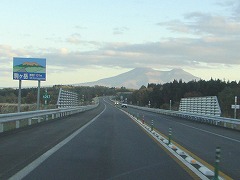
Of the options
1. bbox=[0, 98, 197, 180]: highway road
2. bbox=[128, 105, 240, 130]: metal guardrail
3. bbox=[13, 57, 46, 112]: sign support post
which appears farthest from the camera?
bbox=[13, 57, 46, 112]: sign support post

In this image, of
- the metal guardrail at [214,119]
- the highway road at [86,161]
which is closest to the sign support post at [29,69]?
the metal guardrail at [214,119]

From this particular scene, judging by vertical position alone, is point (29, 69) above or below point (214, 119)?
above

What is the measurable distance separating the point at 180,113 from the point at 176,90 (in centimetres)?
10062

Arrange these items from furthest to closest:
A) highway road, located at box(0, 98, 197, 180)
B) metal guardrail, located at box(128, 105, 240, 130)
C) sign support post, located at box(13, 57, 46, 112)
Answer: sign support post, located at box(13, 57, 46, 112) → metal guardrail, located at box(128, 105, 240, 130) → highway road, located at box(0, 98, 197, 180)

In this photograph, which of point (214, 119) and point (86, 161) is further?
point (214, 119)

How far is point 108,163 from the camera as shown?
11039mm

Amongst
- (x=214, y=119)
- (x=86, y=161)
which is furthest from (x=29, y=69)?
(x=86, y=161)

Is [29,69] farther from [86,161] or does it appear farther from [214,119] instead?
[86,161]

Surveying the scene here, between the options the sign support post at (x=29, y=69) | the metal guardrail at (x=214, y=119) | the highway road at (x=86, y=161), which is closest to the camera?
the highway road at (x=86, y=161)

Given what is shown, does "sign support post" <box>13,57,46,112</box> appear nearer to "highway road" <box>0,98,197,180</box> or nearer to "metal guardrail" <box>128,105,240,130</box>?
"metal guardrail" <box>128,105,240,130</box>

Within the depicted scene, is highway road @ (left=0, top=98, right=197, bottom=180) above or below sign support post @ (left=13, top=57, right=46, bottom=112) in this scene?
below

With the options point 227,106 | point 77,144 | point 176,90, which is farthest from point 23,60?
point 176,90

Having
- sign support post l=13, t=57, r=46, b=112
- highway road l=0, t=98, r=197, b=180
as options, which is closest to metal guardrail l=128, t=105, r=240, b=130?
sign support post l=13, t=57, r=46, b=112

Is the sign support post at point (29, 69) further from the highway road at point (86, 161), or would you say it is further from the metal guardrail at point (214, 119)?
the highway road at point (86, 161)
